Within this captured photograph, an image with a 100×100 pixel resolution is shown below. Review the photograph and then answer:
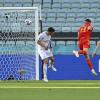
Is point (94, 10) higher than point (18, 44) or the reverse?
higher

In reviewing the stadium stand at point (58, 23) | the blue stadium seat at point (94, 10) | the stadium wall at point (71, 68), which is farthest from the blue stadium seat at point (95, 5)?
the stadium wall at point (71, 68)

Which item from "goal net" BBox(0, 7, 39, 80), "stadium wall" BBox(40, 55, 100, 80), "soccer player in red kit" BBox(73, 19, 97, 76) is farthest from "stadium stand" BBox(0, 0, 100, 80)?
"soccer player in red kit" BBox(73, 19, 97, 76)

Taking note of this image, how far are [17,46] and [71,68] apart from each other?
1787 millimetres

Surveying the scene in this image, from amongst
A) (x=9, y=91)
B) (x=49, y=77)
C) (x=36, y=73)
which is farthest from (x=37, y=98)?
(x=49, y=77)

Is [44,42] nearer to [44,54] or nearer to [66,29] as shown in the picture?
[44,54]

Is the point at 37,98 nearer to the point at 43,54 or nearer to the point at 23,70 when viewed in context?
the point at 43,54

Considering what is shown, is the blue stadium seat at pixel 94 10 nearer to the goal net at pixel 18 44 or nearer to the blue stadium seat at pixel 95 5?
the blue stadium seat at pixel 95 5

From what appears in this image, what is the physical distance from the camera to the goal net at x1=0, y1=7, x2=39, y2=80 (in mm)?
14492

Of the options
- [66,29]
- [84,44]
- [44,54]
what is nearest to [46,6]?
[66,29]

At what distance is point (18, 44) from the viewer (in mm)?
14992

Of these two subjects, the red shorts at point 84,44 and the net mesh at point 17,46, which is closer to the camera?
the red shorts at point 84,44

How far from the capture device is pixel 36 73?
1415 centimetres

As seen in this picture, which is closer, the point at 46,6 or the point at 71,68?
the point at 71,68

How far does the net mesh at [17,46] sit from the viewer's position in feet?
48.0
